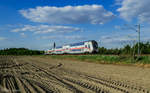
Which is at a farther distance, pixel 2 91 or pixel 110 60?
pixel 110 60

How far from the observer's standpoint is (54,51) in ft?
199

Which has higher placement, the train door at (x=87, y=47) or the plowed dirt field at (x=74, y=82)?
the train door at (x=87, y=47)

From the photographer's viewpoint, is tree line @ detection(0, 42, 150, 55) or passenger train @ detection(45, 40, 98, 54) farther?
passenger train @ detection(45, 40, 98, 54)

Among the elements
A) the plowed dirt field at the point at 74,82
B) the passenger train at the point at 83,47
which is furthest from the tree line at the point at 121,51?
the plowed dirt field at the point at 74,82

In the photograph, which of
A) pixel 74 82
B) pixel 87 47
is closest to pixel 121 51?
pixel 87 47

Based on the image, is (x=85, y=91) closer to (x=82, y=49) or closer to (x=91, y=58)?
(x=91, y=58)

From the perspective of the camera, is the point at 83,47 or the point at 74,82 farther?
the point at 83,47

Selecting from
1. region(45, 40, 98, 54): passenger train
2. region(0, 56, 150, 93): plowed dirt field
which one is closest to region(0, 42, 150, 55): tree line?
region(45, 40, 98, 54): passenger train

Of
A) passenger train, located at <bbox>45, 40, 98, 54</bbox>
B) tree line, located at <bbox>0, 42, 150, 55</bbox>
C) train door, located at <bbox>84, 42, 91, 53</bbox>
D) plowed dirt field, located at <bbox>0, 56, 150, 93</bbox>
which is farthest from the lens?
train door, located at <bbox>84, 42, 91, 53</bbox>

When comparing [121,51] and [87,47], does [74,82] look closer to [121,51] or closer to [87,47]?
[87,47]

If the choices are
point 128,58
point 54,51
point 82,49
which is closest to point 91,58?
point 128,58

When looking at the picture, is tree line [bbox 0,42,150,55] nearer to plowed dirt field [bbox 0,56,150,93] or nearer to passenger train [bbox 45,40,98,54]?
passenger train [bbox 45,40,98,54]

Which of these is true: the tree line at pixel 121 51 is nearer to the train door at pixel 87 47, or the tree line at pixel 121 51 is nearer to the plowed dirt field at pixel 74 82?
the train door at pixel 87 47

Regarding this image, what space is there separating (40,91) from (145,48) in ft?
129
